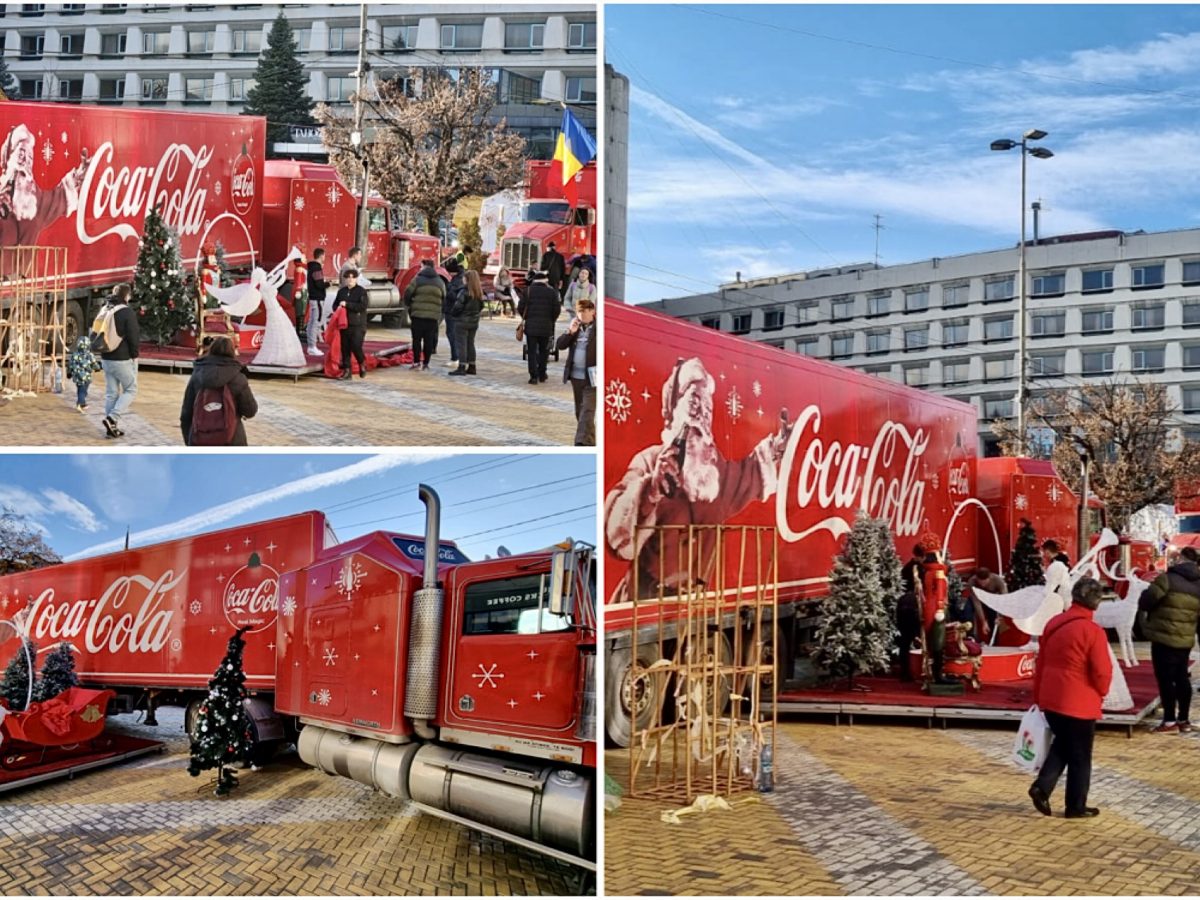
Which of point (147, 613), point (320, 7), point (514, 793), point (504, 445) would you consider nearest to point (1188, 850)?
point (514, 793)

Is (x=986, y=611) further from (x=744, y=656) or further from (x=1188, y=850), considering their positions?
(x=1188, y=850)

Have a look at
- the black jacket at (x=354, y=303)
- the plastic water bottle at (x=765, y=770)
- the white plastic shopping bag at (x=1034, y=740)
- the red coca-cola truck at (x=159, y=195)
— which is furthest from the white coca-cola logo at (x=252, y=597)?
the white plastic shopping bag at (x=1034, y=740)

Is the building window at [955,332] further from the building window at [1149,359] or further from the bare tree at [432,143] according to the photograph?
the bare tree at [432,143]

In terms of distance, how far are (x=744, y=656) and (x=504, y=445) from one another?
4.64 meters

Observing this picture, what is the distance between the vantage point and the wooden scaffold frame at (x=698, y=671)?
775 centimetres

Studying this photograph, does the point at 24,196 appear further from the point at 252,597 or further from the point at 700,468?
the point at 700,468

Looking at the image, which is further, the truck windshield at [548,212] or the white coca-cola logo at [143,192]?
the truck windshield at [548,212]

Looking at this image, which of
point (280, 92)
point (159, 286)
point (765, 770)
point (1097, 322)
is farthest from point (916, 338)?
point (159, 286)

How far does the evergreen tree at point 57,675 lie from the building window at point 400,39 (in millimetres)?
7295

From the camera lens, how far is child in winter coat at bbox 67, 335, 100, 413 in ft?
25.2

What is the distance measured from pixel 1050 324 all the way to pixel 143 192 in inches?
2004

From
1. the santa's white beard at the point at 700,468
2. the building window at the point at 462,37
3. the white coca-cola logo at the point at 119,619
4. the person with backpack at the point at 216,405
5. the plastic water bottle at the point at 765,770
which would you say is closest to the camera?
the person with backpack at the point at 216,405

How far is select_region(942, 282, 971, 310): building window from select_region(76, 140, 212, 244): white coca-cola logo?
163 feet

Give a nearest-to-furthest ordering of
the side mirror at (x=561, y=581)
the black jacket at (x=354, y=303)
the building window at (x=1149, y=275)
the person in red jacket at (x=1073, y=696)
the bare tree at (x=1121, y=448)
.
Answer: the side mirror at (x=561, y=581) < the person in red jacket at (x=1073, y=696) < the black jacket at (x=354, y=303) < the bare tree at (x=1121, y=448) < the building window at (x=1149, y=275)
